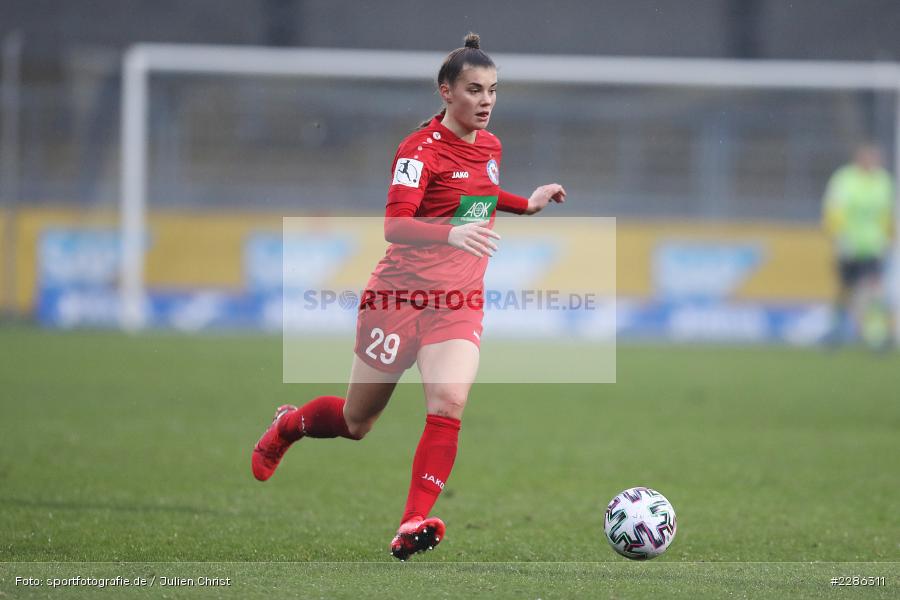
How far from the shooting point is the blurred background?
18578 millimetres

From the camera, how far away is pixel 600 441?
8.52m

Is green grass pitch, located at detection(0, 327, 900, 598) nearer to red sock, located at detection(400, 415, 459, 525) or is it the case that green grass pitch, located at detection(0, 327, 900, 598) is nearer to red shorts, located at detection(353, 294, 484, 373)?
red sock, located at detection(400, 415, 459, 525)

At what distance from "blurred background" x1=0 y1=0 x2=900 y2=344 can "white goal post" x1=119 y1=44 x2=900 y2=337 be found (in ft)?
4.11

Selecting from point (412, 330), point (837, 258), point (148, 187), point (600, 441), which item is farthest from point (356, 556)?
point (148, 187)

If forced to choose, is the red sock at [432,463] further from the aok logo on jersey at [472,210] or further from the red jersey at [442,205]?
the aok logo on jersey at [472,210]

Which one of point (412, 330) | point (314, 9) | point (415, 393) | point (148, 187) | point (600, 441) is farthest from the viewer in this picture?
point (314, 9)

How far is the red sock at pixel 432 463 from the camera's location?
15.2 feet

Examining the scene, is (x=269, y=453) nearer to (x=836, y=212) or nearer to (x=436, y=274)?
(x=436, y=274)

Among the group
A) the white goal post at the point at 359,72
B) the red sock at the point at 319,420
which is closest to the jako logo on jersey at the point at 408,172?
the red sock at the point at 319,420

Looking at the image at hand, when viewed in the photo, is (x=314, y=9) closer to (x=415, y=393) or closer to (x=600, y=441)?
(x=415, y=393)

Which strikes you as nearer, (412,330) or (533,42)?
(412,330)

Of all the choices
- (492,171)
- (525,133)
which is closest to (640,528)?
(492,171)

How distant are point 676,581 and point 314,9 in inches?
721

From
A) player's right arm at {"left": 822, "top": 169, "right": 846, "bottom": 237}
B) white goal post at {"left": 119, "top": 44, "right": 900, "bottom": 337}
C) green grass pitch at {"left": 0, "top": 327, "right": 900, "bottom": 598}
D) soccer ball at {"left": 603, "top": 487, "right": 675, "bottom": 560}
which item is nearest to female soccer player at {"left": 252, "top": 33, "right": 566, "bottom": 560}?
green grass pitch at {"left": 0, "top": 327, "right": 900, "bottom": 598}
